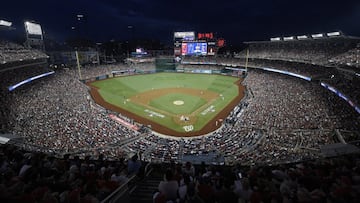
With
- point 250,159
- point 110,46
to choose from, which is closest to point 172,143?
point 250,159

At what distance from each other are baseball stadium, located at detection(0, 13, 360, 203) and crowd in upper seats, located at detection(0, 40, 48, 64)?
0.30 m

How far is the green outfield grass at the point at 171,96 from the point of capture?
30562mm

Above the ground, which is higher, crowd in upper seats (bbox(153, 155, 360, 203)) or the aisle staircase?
crowd in upper seats (bbox(153, 155, 360, 203))

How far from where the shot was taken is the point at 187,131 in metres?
25.4

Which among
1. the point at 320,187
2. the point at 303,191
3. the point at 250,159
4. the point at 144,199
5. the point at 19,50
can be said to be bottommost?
the point at 250,159

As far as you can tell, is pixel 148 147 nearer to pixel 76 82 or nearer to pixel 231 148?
pixel 231 148

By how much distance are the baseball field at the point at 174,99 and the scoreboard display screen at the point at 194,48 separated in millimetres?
11160

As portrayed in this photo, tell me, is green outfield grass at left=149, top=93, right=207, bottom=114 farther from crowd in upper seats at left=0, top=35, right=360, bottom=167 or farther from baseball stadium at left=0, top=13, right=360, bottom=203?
crowd in upper seats at left=0, top=35, right=360, bottom=167

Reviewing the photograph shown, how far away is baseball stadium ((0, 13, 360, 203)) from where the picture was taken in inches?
205

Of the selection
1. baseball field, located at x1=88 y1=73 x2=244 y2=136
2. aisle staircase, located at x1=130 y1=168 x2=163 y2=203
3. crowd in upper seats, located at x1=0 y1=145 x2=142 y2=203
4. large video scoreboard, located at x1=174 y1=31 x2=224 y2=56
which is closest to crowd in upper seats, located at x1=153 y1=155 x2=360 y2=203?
aisle staircase, located at x1=130 y1=168 x2=163 y2=203

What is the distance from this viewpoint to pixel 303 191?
4.44m

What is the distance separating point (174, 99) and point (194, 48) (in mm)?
34395

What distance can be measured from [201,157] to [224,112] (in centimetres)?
1698

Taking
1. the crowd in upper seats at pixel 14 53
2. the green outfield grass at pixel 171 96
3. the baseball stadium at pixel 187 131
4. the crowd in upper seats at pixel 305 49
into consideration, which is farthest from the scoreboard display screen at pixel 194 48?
the crowd in upper seats at pixel 14 53
